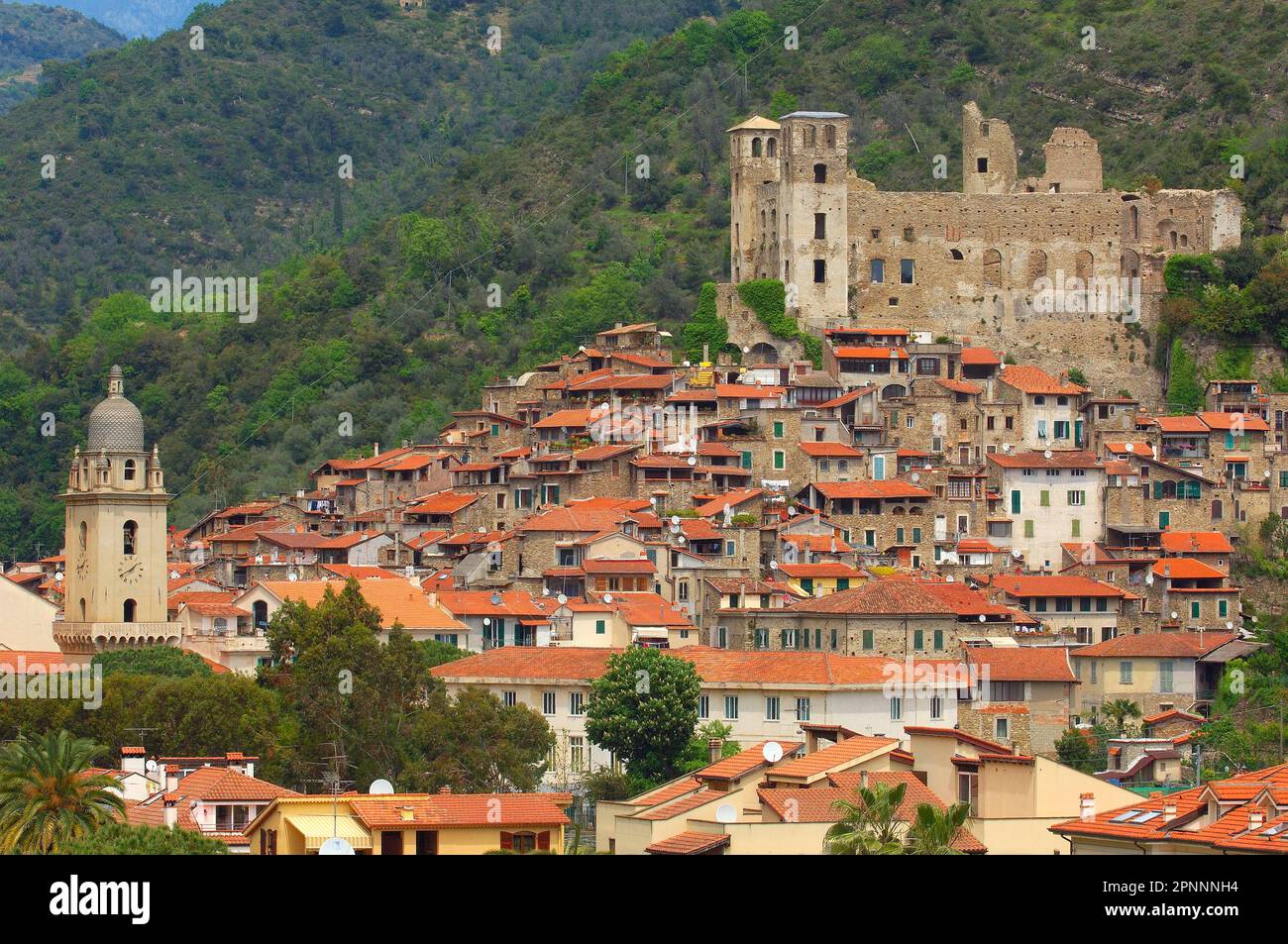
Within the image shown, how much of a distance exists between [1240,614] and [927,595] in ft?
42.2

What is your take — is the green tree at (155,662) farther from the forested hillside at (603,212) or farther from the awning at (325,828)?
the forested hillside at (603,212)

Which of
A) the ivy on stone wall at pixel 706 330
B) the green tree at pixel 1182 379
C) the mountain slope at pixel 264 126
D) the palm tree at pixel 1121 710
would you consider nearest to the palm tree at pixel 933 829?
the palm tree at pixel 1121 710

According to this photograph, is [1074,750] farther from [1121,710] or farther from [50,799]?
[50,799]

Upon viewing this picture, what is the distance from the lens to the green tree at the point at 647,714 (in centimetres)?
5106

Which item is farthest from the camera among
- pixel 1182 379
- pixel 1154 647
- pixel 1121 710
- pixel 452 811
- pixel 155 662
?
pixel 1182 379

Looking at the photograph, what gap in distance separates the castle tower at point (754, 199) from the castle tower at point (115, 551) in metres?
26.3

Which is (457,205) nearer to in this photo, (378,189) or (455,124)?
(378,189)

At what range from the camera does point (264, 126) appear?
6841 inches

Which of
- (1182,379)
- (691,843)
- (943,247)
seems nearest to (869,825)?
(691,843)

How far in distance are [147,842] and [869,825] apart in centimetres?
752

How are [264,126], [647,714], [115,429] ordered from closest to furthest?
1. [647,714]
2. [115,429]
3. [264,126]

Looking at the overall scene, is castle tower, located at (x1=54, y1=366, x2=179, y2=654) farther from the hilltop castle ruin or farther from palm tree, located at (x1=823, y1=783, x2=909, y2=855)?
palm tree, located at (x1=823, y1=783, x2=909, y2=855)

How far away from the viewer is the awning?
31.6m

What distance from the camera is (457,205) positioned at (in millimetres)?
121812
